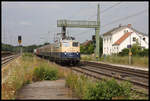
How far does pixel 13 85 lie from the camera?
854cm

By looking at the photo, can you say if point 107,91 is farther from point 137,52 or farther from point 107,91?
point 137,52

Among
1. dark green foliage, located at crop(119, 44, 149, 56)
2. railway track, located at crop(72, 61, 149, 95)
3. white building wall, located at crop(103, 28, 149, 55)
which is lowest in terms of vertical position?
railway track, located at crop(72, 61, 149, 95)

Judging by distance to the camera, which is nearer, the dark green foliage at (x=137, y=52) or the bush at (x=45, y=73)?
the bush at (x=45, y=73)

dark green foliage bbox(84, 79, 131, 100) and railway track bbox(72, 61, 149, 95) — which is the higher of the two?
dark green foliage bbox(84, 79, 131, 100)

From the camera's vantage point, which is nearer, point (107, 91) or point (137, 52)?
point (107, 91)

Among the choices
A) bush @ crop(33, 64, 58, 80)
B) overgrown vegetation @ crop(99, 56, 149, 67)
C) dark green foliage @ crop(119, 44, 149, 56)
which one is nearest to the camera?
bush @ crop(33, 64, 58, 80)

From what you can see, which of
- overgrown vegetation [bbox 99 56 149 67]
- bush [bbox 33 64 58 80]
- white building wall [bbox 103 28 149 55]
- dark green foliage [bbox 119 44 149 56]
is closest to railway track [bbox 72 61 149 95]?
bush [bbox 33 64 58 80]

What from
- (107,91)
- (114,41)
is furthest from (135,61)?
(114,41)

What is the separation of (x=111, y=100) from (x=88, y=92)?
2.50 feet

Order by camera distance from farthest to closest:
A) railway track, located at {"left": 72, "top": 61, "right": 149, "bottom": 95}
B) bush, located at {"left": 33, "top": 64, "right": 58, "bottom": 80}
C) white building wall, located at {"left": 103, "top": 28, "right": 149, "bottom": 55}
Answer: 1. white building wall, located at {"left": 103, "top": 28, "right": 149, "bottom": 55}
2. bush, located at {"left": 33, "top": 64, "right": 58, "bottom": 80}
3. railway track, located at {"left": 72, "top": 61, "right": 149, "bottom": 95}

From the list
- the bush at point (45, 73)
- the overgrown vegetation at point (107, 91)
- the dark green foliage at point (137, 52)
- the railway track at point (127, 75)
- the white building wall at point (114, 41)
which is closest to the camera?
the overgrown vegetation at point (107, 91)

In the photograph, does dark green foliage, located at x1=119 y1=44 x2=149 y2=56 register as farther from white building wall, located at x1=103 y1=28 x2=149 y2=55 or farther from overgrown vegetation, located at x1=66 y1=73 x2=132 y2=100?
overgrown vegetation, located at x1=66 y1=73 x2=132 y2=100

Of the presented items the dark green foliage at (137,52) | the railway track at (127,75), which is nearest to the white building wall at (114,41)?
the dark green foliage at (137,52)

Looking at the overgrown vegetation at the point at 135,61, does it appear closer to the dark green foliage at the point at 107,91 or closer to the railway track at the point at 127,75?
the railway track at the point at 127,75
